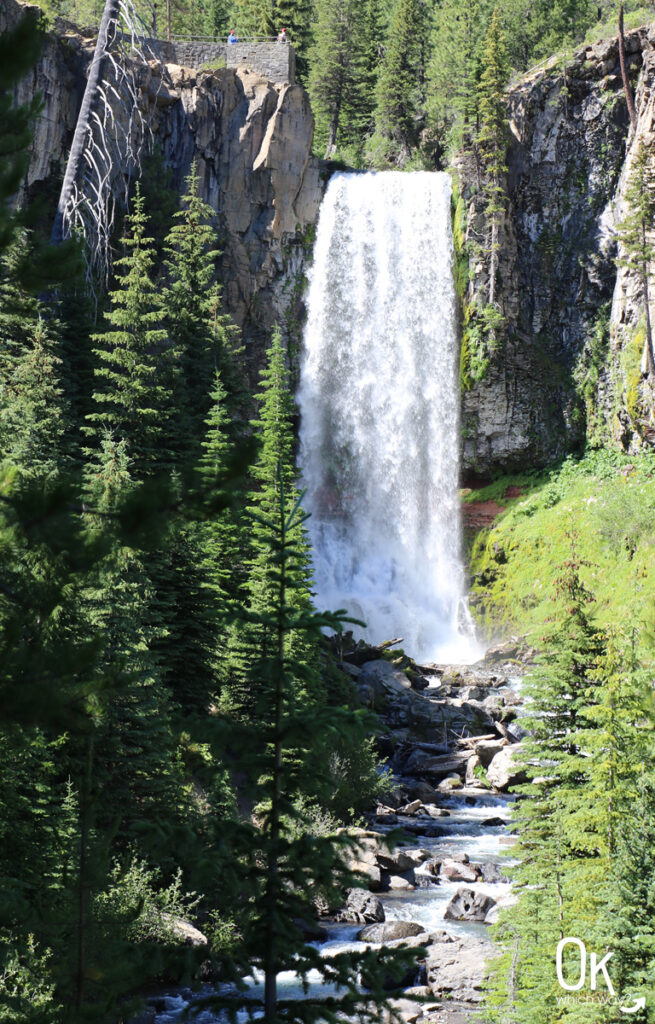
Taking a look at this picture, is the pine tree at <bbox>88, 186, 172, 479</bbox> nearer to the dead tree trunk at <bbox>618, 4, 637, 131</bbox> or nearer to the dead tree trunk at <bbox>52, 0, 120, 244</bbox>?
the dead tree trunk at <bbox>52, 0, 120, 244</bbox>

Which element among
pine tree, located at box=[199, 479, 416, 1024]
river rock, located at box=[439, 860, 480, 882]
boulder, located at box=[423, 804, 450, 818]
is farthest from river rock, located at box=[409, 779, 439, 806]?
pine tree, located at box=[199, 479, 416, 1024]

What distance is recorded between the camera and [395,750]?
2498 centimetres

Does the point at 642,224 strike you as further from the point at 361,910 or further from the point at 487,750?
the point at 361,910

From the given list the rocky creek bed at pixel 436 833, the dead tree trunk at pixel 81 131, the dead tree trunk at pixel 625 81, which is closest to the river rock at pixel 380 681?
the rocky creek bed at pixel 436 833

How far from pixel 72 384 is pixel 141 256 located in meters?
4.36

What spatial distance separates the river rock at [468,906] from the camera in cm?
1540

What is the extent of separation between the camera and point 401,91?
50938 millimetres

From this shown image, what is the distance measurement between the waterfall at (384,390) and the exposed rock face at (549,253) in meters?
1.79

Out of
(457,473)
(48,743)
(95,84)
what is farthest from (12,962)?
(457,473)

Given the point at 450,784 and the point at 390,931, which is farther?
the point at 450,784

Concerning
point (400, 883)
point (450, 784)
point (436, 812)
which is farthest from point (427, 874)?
point (450, 784)

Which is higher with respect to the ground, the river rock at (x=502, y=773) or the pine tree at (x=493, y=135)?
the pine tree at (x=493, y=135)

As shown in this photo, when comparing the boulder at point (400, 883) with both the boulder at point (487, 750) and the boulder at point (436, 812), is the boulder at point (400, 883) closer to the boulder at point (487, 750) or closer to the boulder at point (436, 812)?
the boulder at point (436, 812)

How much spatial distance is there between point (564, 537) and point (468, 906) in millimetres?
18278
